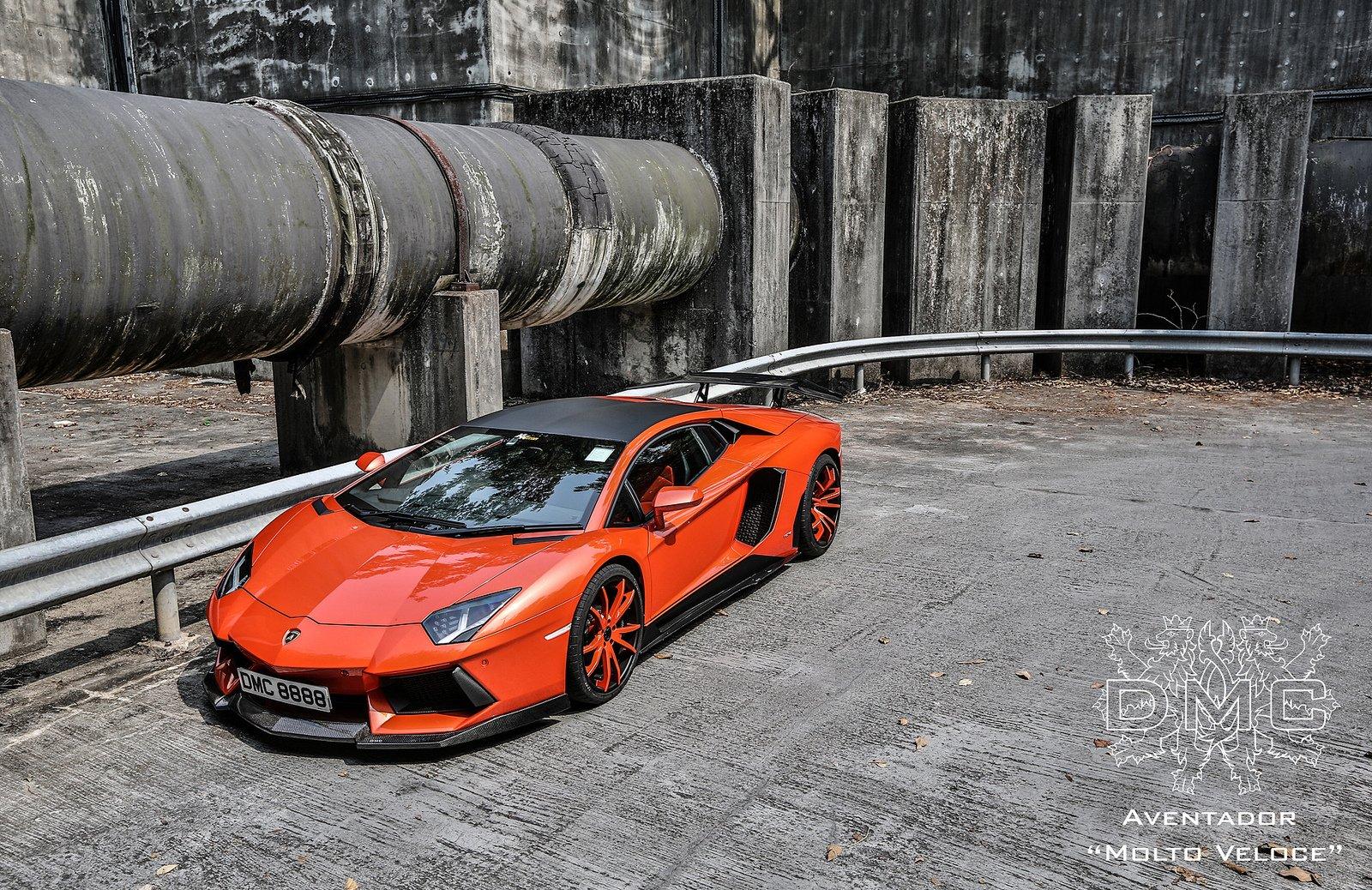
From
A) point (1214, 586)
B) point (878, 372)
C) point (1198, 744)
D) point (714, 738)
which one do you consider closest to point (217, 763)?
point (714, 738)

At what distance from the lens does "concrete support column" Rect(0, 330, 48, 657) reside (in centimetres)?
589

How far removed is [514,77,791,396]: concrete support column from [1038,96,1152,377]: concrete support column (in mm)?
4414

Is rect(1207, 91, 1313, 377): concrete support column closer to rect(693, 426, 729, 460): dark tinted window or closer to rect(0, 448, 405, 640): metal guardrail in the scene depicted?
rect(693, 426, 729, 460): dark tinted window

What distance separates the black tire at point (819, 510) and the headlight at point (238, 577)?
11.2 feet

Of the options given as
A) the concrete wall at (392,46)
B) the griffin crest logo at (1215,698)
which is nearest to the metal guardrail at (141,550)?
the griffin crest logo at (1215,698)

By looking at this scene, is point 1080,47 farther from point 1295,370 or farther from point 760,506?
point 760,506

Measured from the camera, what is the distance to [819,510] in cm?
762

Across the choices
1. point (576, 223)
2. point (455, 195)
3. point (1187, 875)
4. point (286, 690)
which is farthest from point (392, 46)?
point (1187, 875)

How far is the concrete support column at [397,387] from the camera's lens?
896cm

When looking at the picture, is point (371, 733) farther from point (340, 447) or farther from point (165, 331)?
point (340, 447)

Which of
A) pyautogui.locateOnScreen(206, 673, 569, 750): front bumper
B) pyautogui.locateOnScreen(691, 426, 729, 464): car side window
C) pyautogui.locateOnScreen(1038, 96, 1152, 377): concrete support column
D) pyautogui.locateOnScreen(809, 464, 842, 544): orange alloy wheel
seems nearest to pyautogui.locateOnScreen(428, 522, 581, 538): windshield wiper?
pyautogui.locateOnScreen(206, 673, 569, 750): front bumper

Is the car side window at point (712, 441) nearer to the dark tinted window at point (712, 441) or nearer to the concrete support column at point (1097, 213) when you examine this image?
the dark tinted window at point (712, 441)

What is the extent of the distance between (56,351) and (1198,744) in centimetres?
639

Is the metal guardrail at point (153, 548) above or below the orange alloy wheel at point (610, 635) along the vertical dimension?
above
